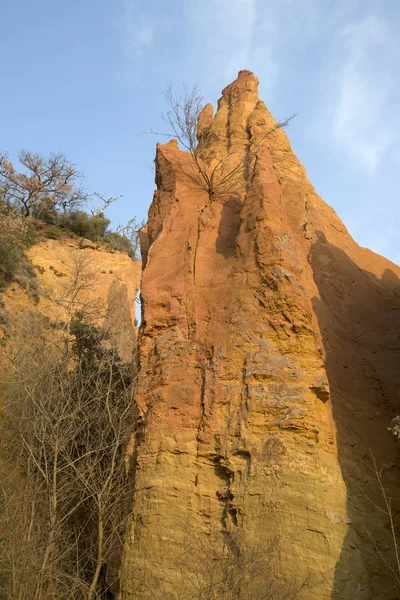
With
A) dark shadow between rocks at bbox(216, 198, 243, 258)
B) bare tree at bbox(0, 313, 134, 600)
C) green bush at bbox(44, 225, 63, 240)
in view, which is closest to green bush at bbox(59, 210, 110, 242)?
green bush at bbox(44, 225, 63, 240)

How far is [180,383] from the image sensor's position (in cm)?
1103

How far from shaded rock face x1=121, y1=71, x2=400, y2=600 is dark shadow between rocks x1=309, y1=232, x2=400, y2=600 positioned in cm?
3

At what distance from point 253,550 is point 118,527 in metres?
3.10

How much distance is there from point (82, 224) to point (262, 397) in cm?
2340

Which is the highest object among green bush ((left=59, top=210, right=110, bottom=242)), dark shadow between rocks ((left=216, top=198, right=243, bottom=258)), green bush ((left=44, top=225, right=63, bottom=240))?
green bush ((left=59, top=210, right=110, bottom=242))

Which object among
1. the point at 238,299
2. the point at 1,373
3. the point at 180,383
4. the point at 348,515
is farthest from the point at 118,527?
the point at 1,373

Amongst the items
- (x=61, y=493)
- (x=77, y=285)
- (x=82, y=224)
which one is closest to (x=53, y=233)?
(x=82, y=224)

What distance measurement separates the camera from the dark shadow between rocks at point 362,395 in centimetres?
899

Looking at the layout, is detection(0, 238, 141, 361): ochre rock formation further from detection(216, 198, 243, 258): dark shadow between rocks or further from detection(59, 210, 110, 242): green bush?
detection(216, 198, 243, 258): dark shadow between rocks

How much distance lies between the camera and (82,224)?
1230 inches

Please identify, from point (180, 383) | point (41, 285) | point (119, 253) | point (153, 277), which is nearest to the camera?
point (180, 383)

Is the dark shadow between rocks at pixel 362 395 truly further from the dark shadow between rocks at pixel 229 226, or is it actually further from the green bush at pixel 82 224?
the green bush at pixel 82 224

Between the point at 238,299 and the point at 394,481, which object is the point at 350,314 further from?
the point at 394,481

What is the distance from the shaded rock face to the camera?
9078mm
